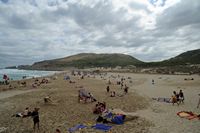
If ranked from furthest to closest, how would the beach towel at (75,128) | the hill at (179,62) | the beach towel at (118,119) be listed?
1. the hill at (179,62)
2. the beach towel at (118,119)
3. the beach towel at (75,128)

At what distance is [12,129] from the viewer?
513 inches

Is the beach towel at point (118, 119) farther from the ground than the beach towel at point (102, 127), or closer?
farther from the ground

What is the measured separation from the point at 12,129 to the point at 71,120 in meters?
3.86

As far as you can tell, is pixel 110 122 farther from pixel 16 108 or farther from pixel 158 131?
pixel 16 108

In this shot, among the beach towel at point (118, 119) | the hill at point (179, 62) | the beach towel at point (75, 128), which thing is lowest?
the beach towel at point (75, 128)

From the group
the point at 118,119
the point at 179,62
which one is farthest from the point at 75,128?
the point at 179,62

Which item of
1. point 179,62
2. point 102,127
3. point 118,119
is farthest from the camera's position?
point 179,62

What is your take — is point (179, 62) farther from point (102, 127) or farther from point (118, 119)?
point (102, 127)

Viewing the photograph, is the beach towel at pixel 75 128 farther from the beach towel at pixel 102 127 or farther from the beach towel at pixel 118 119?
the beach towel at pixel 118 119

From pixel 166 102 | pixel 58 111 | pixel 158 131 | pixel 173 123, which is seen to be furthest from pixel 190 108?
pixel 58 111

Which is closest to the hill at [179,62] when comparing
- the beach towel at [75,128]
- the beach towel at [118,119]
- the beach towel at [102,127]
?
the beach towel at [118,119]

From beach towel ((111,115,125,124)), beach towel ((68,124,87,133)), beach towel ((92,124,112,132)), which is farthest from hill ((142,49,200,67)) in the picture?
beach towel ((68,124,87,133))

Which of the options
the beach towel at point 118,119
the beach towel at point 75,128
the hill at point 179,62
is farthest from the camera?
the hill at point 179,62

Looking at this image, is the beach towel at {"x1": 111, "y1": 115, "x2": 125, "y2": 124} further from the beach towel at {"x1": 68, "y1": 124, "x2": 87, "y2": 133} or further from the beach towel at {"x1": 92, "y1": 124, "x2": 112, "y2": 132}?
the beach towel at {"x1": 68, "y1": 124, "x2": 87, "y2": 133}
